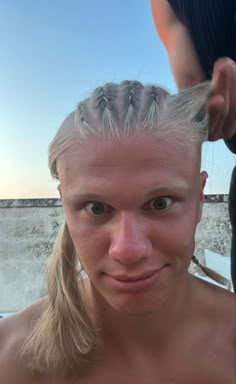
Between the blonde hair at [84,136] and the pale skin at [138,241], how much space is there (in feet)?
0.08

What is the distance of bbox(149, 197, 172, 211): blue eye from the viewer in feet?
2.23

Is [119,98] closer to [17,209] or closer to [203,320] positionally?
[203,320]

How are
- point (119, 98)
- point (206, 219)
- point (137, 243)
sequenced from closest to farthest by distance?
point (137, 243)
point (119, 98)
point (206, 219)

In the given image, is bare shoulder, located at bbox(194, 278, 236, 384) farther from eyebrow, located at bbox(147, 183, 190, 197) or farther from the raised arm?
the raised arm

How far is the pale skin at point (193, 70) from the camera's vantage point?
822mm

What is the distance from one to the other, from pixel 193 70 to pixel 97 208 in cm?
43

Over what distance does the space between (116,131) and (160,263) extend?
219 mm

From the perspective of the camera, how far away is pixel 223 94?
2.72 feet

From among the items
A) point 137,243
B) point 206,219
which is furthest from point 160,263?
point 206,219

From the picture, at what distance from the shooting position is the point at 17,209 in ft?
15.8

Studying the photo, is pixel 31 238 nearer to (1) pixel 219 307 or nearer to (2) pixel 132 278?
(1) pixel 219 307

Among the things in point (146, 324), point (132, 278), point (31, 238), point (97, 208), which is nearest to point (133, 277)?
point (132, 278)

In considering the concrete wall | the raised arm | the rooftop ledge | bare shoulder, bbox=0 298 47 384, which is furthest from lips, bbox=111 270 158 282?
the rooftop ledge

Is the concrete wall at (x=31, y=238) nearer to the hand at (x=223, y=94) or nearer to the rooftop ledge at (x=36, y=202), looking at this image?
the rooftop ledge at (x=36, y=202)
